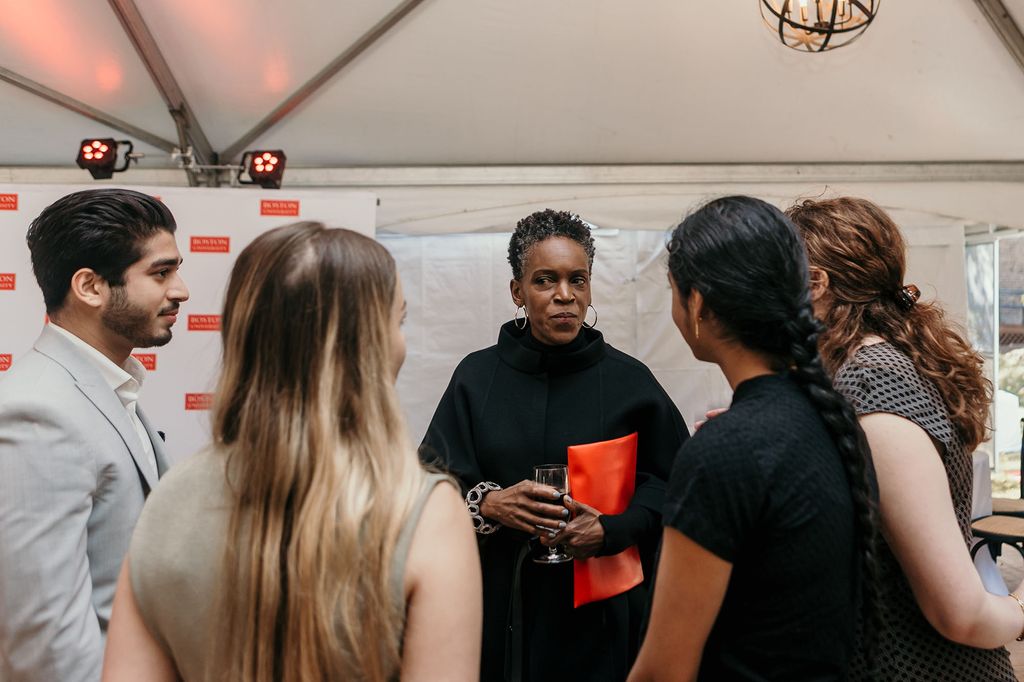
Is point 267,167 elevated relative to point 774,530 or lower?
elevated

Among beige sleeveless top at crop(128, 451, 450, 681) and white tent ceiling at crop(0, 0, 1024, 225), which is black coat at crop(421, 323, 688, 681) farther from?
white tent ceiling at crop(0, 0, 1024, 225)

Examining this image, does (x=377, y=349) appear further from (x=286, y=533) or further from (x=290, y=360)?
(x=286, y=533)

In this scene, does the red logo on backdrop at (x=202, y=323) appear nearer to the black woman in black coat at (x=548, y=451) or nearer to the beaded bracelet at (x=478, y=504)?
the black woman in black coat at (x=548, y=451)

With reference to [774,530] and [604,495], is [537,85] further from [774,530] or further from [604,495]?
[774,530]

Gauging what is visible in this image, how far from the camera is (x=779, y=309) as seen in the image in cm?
113

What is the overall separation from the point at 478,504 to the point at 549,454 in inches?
9.0

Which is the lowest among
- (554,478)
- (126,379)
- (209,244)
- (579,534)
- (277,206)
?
(579,534)

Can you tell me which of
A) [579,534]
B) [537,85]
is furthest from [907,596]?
[537,85]

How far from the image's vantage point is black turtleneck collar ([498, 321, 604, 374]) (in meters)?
2.17

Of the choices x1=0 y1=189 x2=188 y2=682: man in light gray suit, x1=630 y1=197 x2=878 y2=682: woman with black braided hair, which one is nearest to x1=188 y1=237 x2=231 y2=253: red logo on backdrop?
x1=0 y1=189 x2=188 y2=682: man in light gray suit

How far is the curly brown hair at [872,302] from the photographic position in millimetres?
1391

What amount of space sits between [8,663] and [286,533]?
36.4 inches

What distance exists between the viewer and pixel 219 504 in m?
0.95

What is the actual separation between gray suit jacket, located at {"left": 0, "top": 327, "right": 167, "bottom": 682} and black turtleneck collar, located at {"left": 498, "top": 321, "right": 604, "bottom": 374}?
964 millimetres
